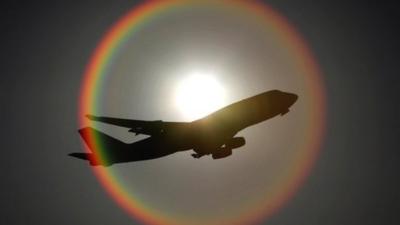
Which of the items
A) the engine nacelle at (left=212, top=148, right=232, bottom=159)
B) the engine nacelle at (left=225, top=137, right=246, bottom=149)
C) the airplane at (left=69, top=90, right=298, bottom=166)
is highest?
the airplane at (left=69, top=90, right=298, bottom=166)

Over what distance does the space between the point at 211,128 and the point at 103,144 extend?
16.7m

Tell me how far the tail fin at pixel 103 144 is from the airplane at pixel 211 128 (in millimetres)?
2093

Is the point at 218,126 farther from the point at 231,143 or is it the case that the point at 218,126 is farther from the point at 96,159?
the point at 96,159

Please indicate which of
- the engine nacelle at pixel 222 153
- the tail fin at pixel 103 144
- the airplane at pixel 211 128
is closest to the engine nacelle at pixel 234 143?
the airplane at pixel 211 128

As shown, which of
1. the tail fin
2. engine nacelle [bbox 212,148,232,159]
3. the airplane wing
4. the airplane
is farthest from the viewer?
the tail fin

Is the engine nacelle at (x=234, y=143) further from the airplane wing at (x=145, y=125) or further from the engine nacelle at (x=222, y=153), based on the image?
the airplane wing at (x=145, y=125)

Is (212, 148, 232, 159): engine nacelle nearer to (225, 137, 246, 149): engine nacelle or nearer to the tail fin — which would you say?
(225, 137, 246, 149): engine nacelle

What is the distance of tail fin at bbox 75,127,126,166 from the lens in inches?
2653

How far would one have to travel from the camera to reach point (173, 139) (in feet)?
205

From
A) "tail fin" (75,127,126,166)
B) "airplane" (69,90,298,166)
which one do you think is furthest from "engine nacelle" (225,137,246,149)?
"tail fin" (75,127,126,166)

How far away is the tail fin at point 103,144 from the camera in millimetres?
67375

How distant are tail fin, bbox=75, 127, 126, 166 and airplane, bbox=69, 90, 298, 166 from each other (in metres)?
2.09

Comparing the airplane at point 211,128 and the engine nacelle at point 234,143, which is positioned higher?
the airplane at point 211,128

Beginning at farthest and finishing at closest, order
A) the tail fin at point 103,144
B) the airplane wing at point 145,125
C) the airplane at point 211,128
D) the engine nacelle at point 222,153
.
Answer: the tail fin at point 103,144
the engine nacelle at point 222,153
the airplane at point 211,128
the airplane wing at point 145,125
